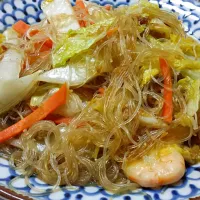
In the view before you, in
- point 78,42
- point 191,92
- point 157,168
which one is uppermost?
point 78,42

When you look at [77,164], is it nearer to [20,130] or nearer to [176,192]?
[20,130]

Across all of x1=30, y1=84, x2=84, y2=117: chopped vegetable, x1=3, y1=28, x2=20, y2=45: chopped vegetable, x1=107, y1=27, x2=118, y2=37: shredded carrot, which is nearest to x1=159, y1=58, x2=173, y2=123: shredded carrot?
x1=107, y1=27, x2=118, y2=37: shredded carrot

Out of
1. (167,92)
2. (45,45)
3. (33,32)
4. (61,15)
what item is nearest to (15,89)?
(45,45)

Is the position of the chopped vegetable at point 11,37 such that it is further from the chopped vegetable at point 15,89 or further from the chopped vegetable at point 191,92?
the chopped vegetable at point 191,92

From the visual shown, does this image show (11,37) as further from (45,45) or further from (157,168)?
(157,168)

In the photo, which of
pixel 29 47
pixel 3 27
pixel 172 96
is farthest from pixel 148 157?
pixel 3 27

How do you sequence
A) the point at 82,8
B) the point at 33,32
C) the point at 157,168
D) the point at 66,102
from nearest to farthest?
the point at 157,168, the point at 66,102, the point at 33,32, the point at 82,8
